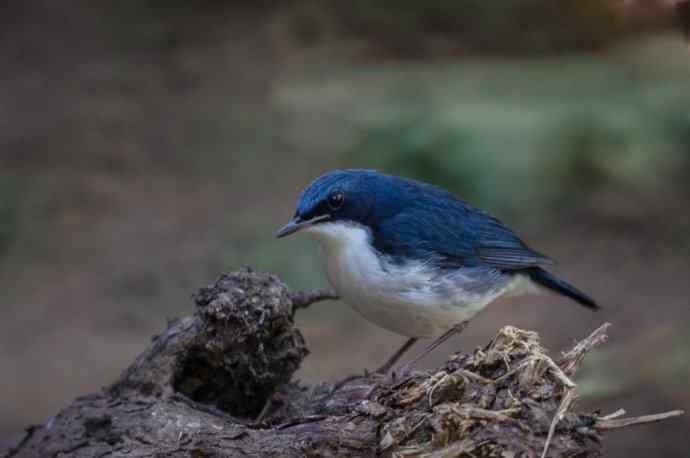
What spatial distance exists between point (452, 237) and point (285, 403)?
3.52ft

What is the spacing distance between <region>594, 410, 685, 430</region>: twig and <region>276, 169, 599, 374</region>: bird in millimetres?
1201

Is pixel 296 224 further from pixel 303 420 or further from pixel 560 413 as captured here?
pixel 560 413

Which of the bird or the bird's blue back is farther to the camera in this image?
the bird's blue back

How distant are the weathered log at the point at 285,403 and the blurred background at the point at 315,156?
2691 mm

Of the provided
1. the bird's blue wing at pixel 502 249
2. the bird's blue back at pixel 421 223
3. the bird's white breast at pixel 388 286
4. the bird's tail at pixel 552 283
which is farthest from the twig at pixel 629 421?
the bird's tail at pixel 552 283

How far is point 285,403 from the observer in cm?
441

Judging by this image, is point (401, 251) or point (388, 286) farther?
point (401, 251)

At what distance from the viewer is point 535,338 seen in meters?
3.41

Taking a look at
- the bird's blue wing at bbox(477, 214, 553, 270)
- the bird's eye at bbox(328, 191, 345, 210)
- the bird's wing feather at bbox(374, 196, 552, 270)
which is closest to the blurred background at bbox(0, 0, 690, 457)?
the bird's blue wing at bbox(477, 214, 553, 270)

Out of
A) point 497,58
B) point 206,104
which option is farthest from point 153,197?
point 497,58

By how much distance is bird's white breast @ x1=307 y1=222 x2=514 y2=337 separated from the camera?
4.38m

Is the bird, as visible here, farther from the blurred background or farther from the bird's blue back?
the blurred background

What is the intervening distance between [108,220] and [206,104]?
2921 mm

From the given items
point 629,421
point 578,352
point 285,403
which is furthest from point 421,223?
point 629,421
